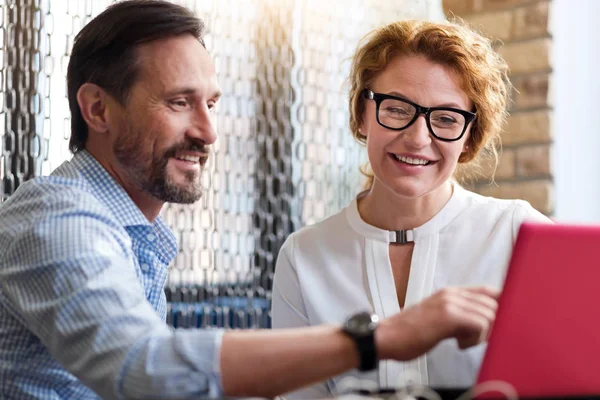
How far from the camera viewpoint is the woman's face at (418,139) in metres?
1.70

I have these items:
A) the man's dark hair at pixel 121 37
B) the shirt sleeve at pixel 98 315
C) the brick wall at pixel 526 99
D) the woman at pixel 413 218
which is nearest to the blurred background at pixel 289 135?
the brick wall at pixel 526 99

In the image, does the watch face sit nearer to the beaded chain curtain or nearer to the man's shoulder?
the man's shoulder

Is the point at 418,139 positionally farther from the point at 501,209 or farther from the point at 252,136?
the point at 252,136

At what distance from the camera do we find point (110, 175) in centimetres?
139

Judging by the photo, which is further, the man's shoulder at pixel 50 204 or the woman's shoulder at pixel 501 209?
the woman's shoulder at pixel 501 209

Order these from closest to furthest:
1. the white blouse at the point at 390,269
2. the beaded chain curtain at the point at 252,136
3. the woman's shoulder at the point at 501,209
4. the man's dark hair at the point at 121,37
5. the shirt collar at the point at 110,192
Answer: the shirt collar at the point at 110,192 → the man's dark hair at the point at 121,37 → the white blouse at the point at 390,269 → the woman's shoulder at the point at 501,209 → the beaded chain curtain at the point at 252,136

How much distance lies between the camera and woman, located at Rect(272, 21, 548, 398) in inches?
66.6

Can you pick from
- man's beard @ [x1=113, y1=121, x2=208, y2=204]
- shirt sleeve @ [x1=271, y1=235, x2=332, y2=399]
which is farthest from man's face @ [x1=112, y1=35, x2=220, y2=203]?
shirt sleeve @ [x1=271, y1=235, x2=332, y2=399]

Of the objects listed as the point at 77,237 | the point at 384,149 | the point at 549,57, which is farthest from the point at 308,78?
the point at 77,237

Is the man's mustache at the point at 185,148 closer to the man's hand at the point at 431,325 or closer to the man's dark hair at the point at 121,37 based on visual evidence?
the man's dark hair at the point at 121,37

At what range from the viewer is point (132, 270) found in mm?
1105

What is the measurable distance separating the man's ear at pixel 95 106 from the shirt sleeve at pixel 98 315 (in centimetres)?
35

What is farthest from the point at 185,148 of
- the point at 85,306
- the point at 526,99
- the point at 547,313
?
the point at 526,99

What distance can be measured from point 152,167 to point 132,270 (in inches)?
13.3
